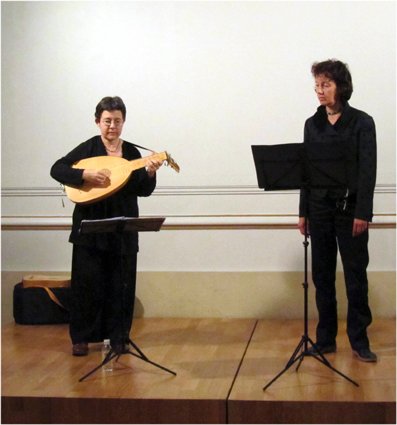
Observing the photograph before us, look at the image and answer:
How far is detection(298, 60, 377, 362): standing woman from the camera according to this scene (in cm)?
397

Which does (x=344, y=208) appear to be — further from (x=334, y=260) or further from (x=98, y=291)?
(x=98, y=291)

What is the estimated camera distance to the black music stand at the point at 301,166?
3.75m

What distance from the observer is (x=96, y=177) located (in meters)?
4.21

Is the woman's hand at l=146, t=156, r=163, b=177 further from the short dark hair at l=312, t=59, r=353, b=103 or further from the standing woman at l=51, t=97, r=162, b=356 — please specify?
the short dark hair at l=312, t=59, r=353, b=103

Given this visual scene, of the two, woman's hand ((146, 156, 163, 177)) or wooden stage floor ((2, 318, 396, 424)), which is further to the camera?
woman's hand ((146, 156, 163, 177))

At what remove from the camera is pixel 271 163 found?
12.4 ft

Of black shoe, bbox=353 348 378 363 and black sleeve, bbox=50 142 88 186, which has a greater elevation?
black sleeve, bbox=50 142 88 186

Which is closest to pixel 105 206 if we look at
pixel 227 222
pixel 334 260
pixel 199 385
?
pixel 199 385

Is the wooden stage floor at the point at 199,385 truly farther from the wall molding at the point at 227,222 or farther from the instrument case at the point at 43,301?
the wall molding at the point at 227,222

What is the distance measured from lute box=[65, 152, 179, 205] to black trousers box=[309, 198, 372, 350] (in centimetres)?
85

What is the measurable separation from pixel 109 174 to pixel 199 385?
4.14 ft

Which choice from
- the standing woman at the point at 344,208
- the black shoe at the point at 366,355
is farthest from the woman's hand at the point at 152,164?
the black shoe at the point at 366,355

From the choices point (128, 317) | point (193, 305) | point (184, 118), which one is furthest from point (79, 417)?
point (184, 118)

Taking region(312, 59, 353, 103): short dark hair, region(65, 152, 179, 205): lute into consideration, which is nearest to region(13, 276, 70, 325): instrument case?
region(65, 152, 179, 205): lute
